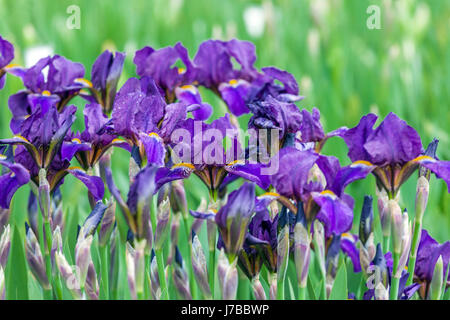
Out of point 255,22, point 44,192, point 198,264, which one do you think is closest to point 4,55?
point 44,192

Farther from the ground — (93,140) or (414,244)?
(93,140)

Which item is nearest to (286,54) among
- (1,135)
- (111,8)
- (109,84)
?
(111,8)

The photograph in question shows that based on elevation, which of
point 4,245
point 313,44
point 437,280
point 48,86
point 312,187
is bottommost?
point 437,280

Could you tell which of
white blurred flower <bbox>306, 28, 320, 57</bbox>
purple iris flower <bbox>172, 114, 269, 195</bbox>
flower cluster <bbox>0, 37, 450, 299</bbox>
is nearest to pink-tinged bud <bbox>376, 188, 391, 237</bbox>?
flower cluster <bbox>0, 37, 450, 299</bbox>

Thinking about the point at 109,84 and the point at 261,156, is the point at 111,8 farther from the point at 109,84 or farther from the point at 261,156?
the point at 261,156

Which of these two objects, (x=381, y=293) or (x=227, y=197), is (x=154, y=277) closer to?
(x=227, y=197)

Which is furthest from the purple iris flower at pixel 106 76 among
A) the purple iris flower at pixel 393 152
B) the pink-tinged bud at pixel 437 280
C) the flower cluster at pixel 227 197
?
the pink-tinged bud at pixel 437 280

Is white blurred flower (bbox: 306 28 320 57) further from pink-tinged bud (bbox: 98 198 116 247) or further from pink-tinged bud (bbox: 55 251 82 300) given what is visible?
pink-tinged bud (bbox: 55 251 82 300)
